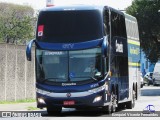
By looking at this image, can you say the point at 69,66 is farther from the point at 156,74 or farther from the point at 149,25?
the point at 156,74

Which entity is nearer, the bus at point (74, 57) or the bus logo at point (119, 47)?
the bus at point (74, 57)

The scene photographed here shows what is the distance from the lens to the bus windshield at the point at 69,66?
21.4 metres

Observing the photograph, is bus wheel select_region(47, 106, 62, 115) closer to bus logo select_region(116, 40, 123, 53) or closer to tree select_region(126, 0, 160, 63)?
bus logo select_region(116, 40, 123, 53)

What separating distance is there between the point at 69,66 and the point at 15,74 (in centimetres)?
959

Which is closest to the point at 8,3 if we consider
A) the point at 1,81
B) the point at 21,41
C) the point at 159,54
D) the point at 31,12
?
the point at 31,12

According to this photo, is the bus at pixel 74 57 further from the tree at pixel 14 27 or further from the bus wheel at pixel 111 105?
the tree at pixel 14 27

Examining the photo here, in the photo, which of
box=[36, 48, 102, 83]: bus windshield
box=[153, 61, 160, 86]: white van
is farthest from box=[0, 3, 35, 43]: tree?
box=[36, 48, 102, 83]: bus windshield

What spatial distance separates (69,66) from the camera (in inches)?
846

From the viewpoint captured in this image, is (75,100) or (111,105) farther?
(111,105)

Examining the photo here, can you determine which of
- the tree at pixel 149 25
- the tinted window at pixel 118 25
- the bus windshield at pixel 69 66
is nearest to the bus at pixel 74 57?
the bus windshield at pixel 69 66

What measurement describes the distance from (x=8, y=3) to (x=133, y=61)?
219ft

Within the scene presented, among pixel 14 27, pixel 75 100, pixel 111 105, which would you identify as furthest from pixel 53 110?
pixel 14 27

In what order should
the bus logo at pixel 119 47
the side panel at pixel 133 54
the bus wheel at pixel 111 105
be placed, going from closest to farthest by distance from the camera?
1. the bus wheel at pixel 111 105
2. the bus logo at pixel 119 47
3. the side panel at pixel 133 54

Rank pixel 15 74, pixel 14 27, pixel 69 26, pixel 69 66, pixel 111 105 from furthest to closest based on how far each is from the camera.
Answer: pixel 14 27
pixel 15 74
pixel 111 105
pixel 69 26
pixel 69 66
